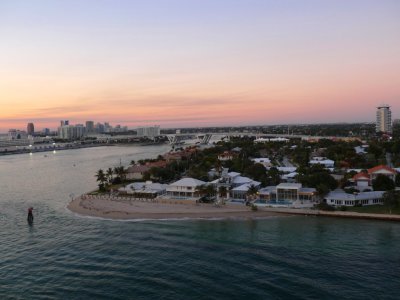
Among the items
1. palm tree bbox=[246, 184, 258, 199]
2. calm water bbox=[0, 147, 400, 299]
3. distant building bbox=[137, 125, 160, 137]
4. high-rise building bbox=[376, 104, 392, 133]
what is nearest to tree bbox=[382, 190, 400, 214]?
calm water bbox=[0, 147, 400, 299]

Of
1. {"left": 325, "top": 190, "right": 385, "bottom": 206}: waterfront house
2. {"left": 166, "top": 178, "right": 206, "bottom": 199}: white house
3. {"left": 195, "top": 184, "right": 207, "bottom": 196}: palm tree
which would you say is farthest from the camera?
{"left": 166, "top": 178, "right": 206, "bottom": 199}: white house

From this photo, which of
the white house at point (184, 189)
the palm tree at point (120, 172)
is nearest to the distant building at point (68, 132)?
the palm tree at point (120, 172)

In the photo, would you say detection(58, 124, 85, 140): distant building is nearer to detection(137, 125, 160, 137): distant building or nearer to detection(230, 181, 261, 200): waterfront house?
detection(137, 125, 160, 137): distant building

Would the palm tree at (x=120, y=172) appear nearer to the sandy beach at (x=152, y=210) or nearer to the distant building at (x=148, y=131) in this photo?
the sandy beach at (x=152, y=210)

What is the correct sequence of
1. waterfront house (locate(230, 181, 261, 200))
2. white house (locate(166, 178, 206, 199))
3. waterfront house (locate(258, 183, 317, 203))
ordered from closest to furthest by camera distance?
waterfront house (locate(258, 183, 317, 203))
waterfront house (locate(230, 181, 261, 200))
white house (locate(166, 178, 206, 199))

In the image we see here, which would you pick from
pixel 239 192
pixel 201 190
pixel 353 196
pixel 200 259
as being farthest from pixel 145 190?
pixel 353 196

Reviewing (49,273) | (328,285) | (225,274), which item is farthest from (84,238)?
(328,285)
